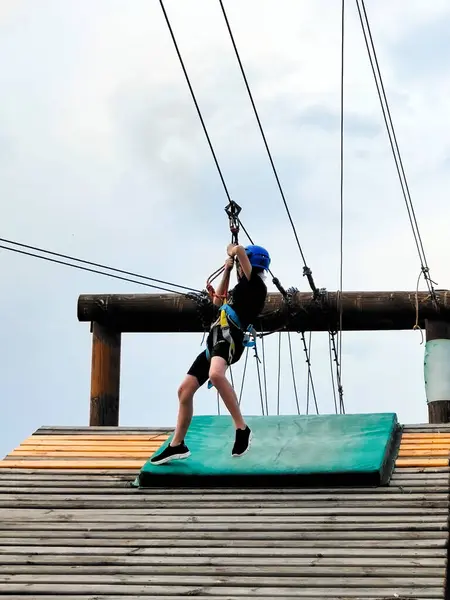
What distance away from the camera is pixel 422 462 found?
7918 millimetres

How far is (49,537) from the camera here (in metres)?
6.98

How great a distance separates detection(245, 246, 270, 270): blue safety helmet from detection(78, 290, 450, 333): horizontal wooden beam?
327 cm

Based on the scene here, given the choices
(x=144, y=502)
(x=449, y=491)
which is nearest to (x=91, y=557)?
(x=144, y=502)

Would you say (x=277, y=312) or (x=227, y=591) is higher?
(x=277, y=312)

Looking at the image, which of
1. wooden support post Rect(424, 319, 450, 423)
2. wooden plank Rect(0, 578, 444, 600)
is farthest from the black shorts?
wooden support post Rect(424, 319, 450, 423)

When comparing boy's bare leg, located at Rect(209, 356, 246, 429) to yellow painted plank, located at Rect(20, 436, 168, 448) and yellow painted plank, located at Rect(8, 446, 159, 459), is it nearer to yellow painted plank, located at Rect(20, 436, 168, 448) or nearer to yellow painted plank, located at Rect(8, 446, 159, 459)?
yellow painted plank, located at Rect(8, 446, 159, 459)

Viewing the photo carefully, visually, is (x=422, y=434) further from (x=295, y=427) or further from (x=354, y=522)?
(x=354, y=522)

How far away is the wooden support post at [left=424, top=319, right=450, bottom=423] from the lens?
35.4 ft

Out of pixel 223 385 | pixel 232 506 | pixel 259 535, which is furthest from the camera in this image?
pixel 223 385

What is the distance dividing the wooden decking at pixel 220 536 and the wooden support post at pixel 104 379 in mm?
2633

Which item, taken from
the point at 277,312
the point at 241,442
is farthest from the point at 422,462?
the point at 277,312

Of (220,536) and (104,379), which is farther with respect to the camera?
(104,379)

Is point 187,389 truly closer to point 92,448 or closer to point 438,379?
point 92,448

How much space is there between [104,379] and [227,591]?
5411mm
